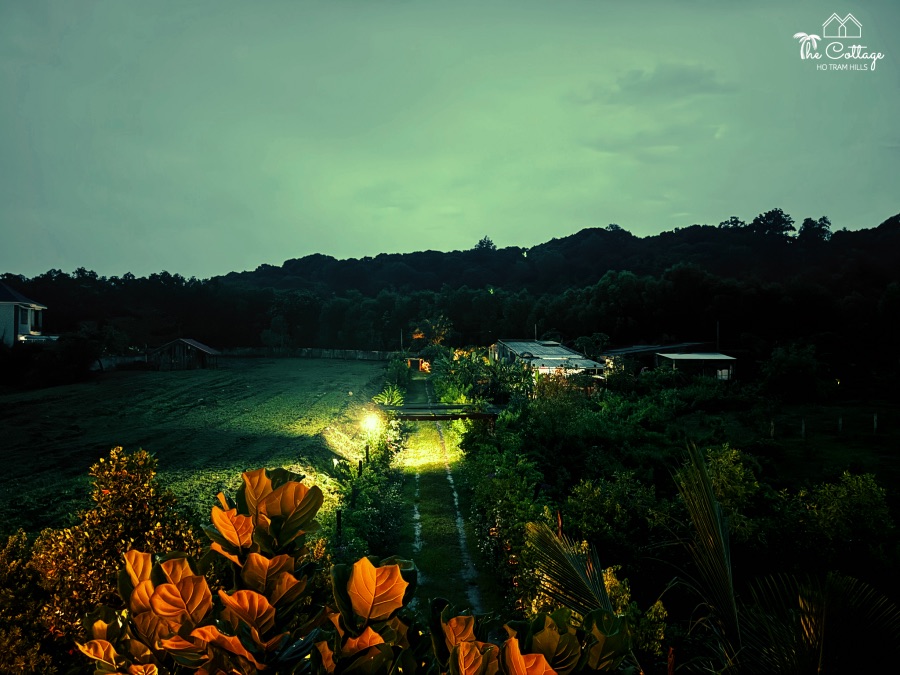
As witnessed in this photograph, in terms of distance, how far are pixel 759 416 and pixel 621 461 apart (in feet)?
31.6

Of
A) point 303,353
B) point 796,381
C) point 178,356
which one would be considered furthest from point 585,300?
point 178,356

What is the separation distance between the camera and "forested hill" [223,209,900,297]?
182ft

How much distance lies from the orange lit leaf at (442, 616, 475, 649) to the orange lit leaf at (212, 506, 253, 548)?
589 millimetres

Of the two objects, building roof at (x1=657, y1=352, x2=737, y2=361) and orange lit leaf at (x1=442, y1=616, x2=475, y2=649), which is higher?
orange lit leaf at (x1=442, y1=616, x2=475, y2=649)

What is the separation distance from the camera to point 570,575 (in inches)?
124

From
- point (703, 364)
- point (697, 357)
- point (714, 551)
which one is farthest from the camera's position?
point (703, 364)

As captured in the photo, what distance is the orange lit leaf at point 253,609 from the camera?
1455 millimetres

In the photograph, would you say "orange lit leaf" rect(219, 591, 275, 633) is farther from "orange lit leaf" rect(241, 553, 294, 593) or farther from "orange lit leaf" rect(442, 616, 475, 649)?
"orange lit leaf" rect(442, 616, 475, 649)

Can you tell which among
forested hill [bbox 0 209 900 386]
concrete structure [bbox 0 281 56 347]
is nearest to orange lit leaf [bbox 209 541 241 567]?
forested hill [bbox 0 209 900 386]

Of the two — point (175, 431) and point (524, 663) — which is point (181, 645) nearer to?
point (524, 663)

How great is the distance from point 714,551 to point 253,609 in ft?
6.64

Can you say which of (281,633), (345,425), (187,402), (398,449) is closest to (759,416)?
(398,449)

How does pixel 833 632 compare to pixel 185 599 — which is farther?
pixel 833 632

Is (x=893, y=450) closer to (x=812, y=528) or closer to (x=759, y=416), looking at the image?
(x=759, y=416)
